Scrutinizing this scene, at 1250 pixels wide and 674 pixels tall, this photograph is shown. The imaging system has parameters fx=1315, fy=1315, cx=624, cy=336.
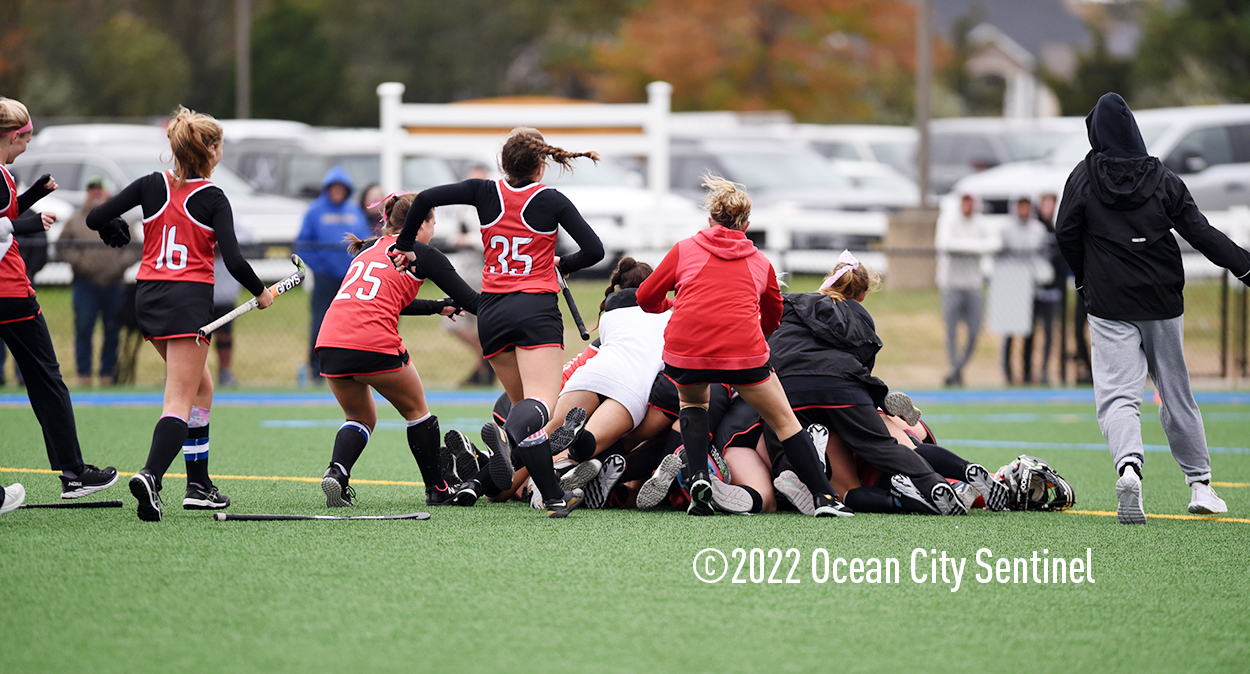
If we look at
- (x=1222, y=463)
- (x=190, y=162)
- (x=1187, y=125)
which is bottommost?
(x=1222, y=463)

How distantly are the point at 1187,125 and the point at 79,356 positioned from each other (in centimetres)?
1543

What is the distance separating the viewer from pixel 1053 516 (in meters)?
6.40

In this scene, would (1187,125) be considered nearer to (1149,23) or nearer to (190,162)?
(190,162)

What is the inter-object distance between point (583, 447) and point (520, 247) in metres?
1.02

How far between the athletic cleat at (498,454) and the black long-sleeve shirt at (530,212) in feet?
2.81

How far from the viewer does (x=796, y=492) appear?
20.6 ft

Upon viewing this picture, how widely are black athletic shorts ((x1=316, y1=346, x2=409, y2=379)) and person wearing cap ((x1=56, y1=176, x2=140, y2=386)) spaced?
24.6 ft

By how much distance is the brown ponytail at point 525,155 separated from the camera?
20.0ft

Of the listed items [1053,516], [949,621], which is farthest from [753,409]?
[949,621]

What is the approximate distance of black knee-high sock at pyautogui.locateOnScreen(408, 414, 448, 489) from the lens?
21.5 ft

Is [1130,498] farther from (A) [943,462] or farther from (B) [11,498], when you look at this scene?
(B) [11,498]

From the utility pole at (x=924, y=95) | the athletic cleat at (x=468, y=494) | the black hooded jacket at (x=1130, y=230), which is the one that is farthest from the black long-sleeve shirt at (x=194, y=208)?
the utility pole at (x=924, y=95)

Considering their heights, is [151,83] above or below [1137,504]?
above

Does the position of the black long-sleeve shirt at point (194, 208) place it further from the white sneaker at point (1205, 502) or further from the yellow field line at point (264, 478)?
the white sneaker at point (1205, 502)
